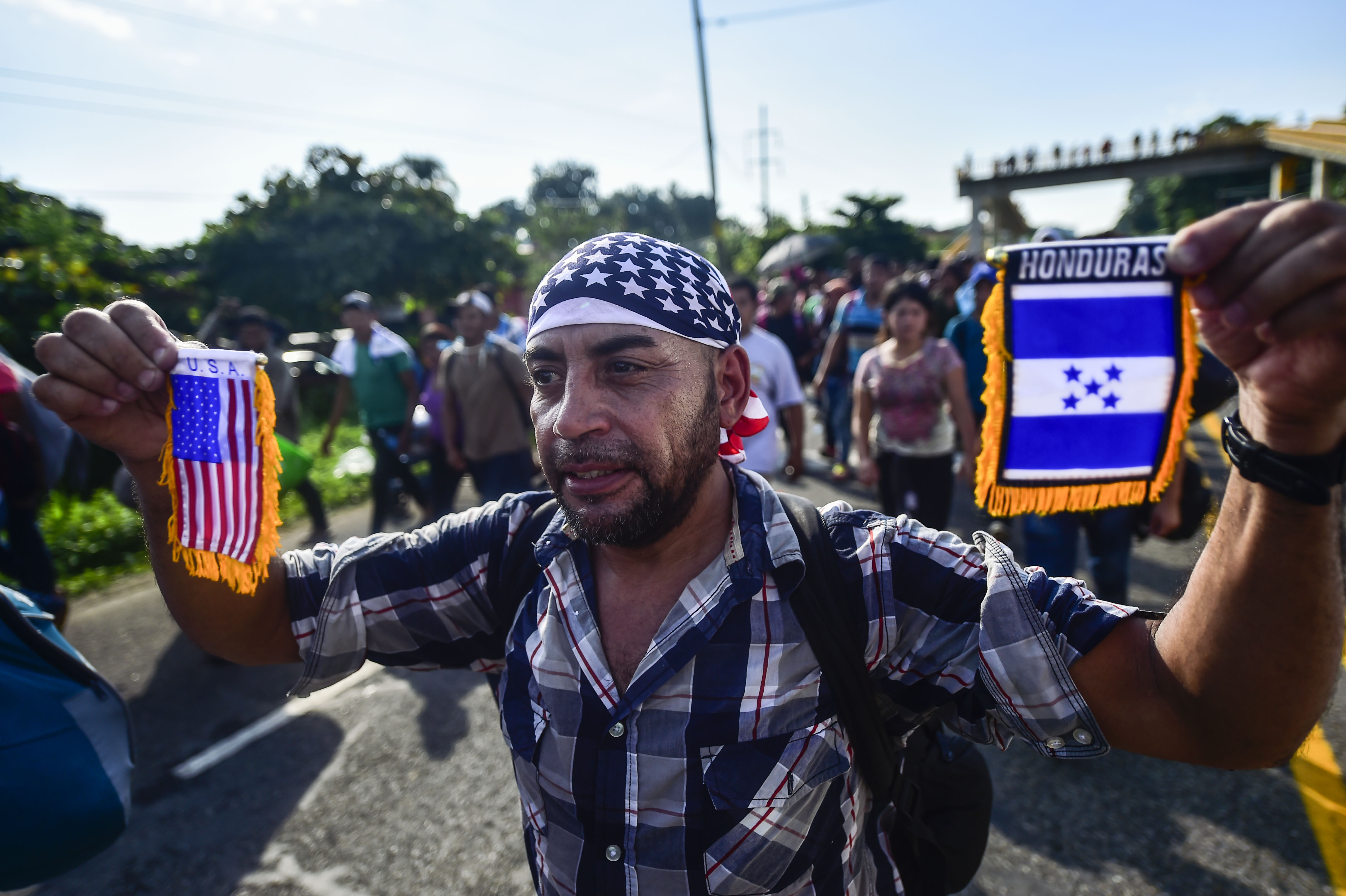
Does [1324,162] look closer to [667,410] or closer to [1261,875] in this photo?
[1261,875]

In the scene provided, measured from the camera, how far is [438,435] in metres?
5.77

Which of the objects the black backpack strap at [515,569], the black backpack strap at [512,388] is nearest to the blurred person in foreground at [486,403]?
the black backpack strap at [512,388]

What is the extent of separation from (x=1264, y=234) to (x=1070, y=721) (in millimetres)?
736

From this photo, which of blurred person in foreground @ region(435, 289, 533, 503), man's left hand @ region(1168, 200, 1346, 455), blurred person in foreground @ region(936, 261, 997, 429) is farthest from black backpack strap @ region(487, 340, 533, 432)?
man's left hand @ region(1168, 200, 1346, 455)

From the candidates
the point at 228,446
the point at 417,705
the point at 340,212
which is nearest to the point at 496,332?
the point at 417,705

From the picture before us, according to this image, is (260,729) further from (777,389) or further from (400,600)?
(777,389)

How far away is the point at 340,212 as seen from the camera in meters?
17.7

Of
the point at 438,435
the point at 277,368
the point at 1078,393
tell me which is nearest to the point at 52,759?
the point at 1078,393

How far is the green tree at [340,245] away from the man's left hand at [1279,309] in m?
18.8

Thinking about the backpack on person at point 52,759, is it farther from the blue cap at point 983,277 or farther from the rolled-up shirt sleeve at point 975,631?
the blue cap at point 983,277

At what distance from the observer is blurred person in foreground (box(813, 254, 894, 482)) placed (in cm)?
698

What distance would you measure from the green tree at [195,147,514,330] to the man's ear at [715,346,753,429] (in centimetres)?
1788

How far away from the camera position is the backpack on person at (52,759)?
1481mm

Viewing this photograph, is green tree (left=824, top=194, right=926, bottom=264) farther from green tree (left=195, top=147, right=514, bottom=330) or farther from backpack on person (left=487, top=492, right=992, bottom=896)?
backpack on person (left=487, top=492, right=992, bottom=896)
